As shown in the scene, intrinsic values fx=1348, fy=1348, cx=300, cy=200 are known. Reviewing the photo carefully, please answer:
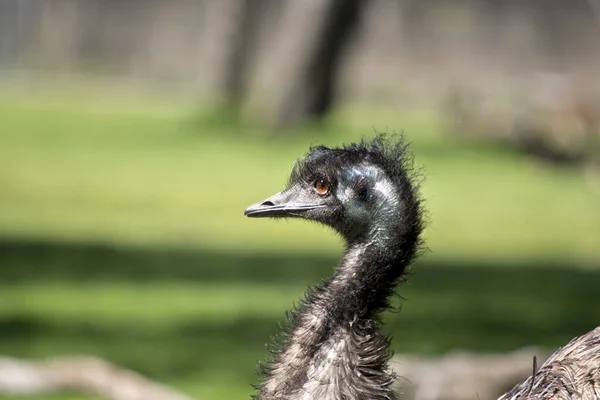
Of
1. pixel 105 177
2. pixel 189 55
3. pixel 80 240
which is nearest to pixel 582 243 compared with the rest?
pixel 80 240

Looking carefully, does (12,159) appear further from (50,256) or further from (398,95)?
(398,95)

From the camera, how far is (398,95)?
26.4 m

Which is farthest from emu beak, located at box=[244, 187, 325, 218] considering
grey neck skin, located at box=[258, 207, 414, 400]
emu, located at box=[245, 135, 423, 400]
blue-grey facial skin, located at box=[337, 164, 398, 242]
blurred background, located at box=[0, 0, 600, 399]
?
blurred background, located at box=[0, 0, 600, 399]

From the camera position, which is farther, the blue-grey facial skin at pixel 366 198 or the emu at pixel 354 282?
the blue-grey facial skin at pixel 366 198

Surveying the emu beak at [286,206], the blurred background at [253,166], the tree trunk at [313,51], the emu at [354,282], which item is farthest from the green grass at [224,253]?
the emu at [354,282]

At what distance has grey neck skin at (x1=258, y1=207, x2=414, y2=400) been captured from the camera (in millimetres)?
4410

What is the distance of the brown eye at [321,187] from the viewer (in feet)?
15.6

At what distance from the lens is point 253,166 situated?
16.8 m

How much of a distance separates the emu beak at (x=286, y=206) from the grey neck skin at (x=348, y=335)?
0.28 meters

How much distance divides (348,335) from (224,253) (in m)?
7.21

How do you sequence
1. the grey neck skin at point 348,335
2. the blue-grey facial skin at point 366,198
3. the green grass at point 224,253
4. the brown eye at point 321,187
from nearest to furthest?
the grey neck skin at point 348,335 → the blue-grey facial skin at point 366,198 → the brown eye at point 321,187 → the green grass at point 224,253

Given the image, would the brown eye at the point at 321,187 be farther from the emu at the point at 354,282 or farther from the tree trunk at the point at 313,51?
the tree trunk at the point at 313,51

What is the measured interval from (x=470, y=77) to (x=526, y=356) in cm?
1888

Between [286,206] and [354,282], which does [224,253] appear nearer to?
[286,206]
